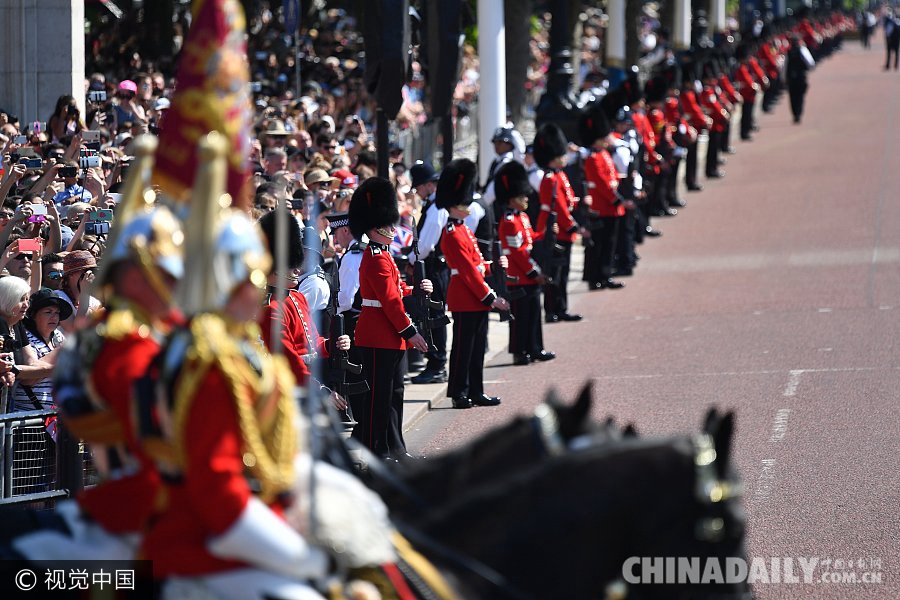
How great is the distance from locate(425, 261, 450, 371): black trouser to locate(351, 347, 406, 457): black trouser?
2441mm

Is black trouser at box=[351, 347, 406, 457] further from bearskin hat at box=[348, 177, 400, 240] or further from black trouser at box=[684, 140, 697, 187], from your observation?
black trouser at box=[684, 140, 697, 187]

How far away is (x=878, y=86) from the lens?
43.2 metres

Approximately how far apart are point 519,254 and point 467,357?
1.69 meters

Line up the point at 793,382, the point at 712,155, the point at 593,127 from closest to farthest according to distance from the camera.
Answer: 1. the point at 793,382
2. the point at 593,127
3. the point at 712,155

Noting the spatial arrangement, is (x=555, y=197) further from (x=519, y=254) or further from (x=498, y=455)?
(x=498, y=455)

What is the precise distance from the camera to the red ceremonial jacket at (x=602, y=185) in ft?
59.3

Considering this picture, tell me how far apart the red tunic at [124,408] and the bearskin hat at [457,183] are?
762 cm

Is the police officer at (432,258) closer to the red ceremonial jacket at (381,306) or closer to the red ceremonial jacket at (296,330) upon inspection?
the red ceremonial jacket at (381,306)

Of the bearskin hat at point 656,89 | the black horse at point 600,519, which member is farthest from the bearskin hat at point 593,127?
the black horse at point 600,519

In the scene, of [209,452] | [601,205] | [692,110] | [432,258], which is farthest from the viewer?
[692,110]

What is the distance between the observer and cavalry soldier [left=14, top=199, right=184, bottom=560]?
4375mm

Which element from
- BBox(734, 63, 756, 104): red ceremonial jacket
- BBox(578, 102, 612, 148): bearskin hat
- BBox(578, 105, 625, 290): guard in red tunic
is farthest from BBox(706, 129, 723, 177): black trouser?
BBox(578, 105, 625, 290): guard in red tunic

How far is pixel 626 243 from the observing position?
18.8 m

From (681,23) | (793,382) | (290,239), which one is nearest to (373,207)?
(290,239)
